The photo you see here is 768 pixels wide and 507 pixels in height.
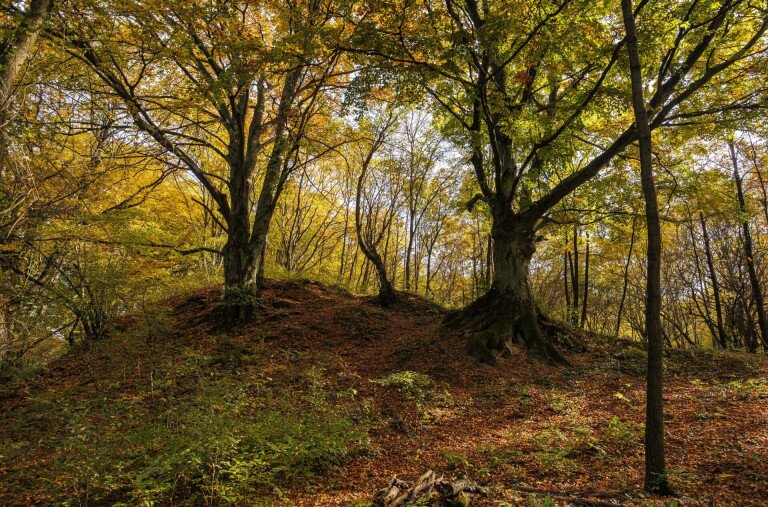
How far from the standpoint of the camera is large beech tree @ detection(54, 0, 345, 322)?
272 inches

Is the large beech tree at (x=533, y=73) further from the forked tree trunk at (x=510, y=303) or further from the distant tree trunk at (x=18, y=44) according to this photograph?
the distant tree trunk at (x=18, y=44)

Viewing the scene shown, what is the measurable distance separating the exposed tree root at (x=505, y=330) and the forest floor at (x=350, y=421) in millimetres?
424

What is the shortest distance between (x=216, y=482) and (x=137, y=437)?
1.43 m

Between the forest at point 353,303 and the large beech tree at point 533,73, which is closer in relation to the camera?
the forest at point 353,303

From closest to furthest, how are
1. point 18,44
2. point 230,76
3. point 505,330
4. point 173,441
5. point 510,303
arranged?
point 173,441, point 18,44, point 230,76, point 505,330, point 510,303

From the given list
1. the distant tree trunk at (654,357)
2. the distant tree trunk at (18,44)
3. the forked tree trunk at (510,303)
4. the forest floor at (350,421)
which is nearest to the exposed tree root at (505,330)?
the forked tree trunk at (510,303)

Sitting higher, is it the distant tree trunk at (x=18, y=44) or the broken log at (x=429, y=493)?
the distant tree trunk at (x=18, y=44)

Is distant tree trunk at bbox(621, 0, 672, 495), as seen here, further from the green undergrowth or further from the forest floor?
the green undergrowth

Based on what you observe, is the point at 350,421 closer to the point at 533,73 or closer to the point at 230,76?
the point at 230,76

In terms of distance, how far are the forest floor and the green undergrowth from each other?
0.03 m

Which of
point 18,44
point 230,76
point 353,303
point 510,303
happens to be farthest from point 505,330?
point 18,44

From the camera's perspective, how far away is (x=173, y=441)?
162 inches

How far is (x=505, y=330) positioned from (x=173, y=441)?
7.71 metres

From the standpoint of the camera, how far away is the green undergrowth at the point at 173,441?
367cm
